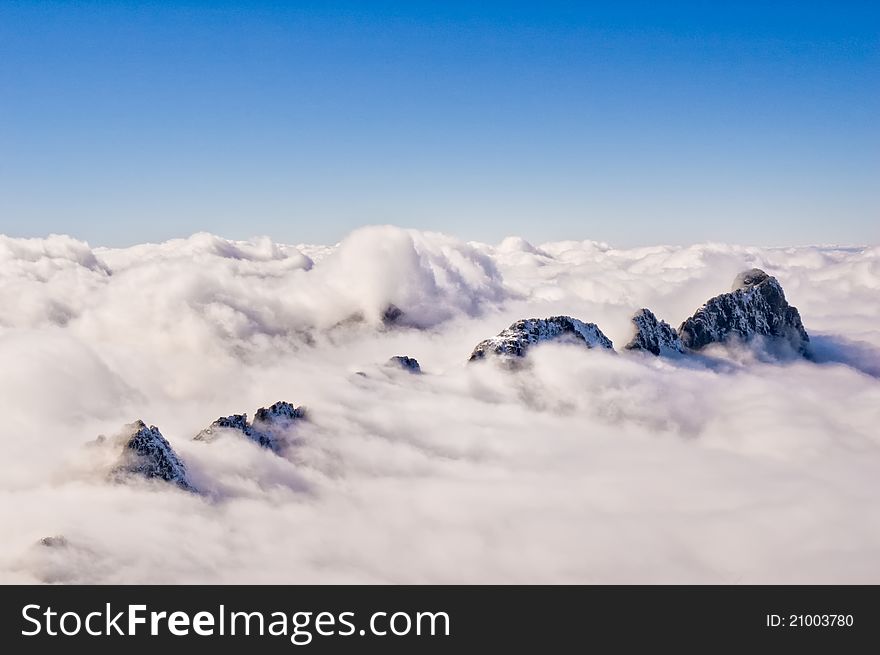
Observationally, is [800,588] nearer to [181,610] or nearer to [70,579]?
[181,610]

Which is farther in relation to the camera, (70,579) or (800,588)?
(70,579)

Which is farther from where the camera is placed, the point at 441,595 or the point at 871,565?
the point at 871,565

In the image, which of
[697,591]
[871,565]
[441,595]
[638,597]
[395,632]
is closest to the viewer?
[395,632]

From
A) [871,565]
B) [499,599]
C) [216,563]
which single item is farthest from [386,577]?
[871,565]

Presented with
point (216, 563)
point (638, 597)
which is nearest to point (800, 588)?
point (638, 597)

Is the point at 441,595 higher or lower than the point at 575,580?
higher

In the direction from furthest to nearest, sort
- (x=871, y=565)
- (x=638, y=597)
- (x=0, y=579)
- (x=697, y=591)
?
(x=871, y=565), (x=0, y=579), (x=697, y=591), (x=638, y=597)

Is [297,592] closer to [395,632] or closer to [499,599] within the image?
[395,632]

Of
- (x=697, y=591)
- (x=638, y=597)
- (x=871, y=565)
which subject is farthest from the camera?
(x=871, y=565)

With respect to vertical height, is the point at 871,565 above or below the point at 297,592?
below
